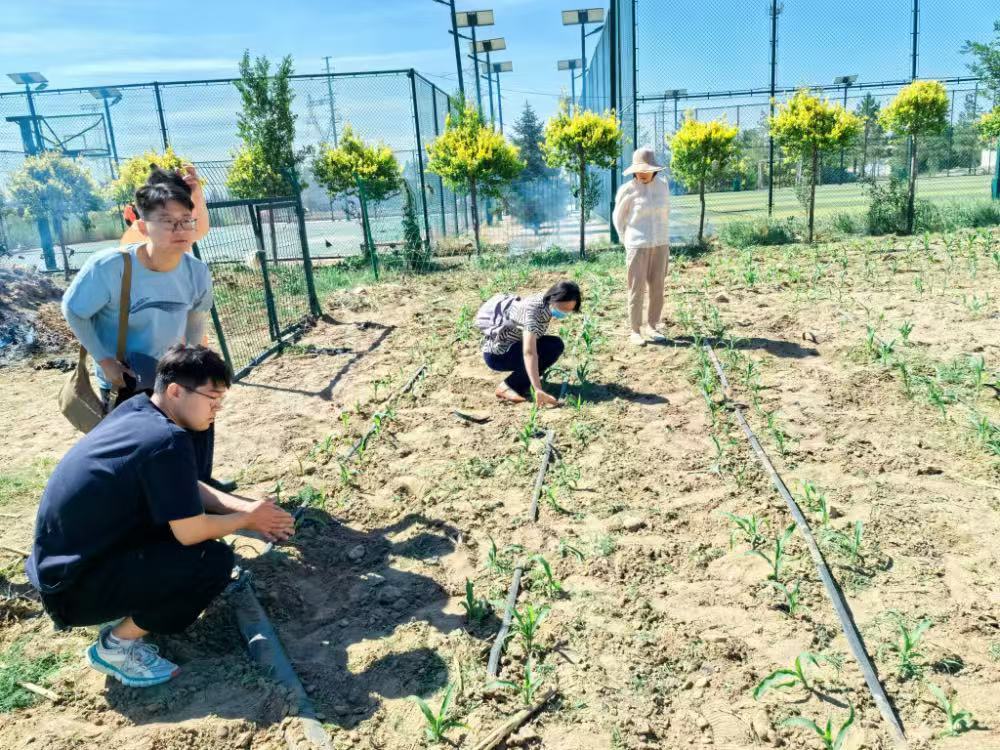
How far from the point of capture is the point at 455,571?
11.5 ft

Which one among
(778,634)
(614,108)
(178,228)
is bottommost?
(778,634)

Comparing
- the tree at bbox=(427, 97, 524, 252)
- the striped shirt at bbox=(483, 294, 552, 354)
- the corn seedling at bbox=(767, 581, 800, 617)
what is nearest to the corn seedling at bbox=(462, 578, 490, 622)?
the corn seedling at bbox=(767, 581, 800, 617)

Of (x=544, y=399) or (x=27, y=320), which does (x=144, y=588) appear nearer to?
(x=544, y=399)

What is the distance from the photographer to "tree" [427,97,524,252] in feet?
44.2

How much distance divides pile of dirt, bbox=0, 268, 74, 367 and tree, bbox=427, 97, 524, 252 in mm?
6804

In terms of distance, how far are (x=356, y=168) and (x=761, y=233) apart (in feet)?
24.8

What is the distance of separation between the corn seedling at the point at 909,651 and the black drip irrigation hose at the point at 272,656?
6.44 ft

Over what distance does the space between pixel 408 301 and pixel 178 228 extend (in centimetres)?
723

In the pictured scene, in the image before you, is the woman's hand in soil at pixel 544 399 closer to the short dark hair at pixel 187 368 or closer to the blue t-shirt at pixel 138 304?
the blue t-shirt at pixel 138 304

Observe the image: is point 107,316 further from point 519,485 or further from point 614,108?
point 614,108

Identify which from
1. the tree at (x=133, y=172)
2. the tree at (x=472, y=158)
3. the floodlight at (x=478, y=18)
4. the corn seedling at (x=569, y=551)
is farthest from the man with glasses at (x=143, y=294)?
the floodlight at (x=478, y=18)

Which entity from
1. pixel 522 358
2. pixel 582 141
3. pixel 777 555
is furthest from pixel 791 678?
pixel 582 141

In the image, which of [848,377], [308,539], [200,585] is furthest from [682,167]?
[200,585]

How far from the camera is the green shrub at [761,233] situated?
13.3 metres
